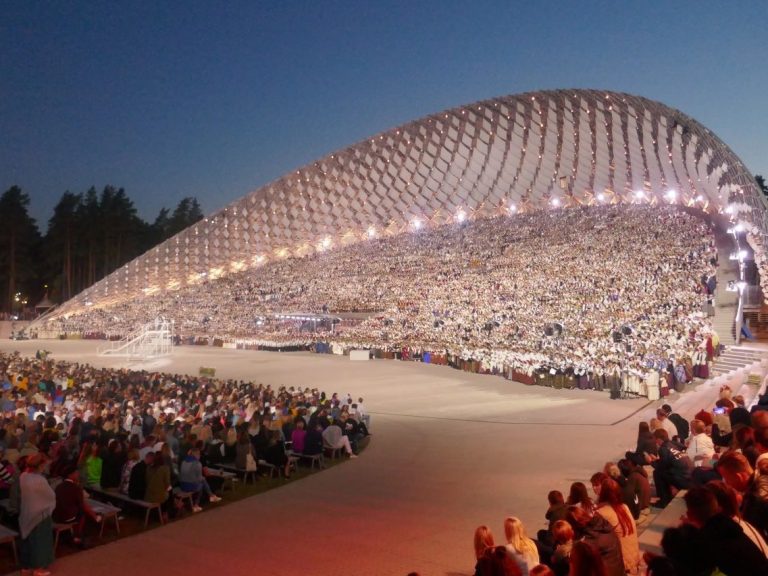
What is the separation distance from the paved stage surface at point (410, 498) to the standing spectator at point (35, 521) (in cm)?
29

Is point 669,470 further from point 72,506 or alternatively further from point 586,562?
point 72,506

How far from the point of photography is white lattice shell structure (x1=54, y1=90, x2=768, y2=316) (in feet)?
116

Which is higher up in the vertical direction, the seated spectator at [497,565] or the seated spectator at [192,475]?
the seated spectator at [497,565]

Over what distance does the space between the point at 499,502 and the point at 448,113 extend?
128ft

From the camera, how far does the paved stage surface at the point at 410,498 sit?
5328 millimetres

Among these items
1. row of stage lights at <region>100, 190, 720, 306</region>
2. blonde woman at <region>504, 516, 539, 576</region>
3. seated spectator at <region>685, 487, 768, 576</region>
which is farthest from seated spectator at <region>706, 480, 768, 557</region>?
row of stage lights at <region>100, 190, 720, 306</region>

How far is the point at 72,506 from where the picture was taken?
5.71 metres

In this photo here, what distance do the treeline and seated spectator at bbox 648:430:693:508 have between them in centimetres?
6193

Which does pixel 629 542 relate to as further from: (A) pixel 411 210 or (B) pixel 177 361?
(A) pixel 411 210

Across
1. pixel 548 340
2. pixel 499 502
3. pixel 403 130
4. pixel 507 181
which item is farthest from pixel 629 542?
pixel 403 130

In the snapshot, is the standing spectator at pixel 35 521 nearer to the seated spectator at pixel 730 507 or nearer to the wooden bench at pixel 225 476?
the wooden bench at pixel 225 476

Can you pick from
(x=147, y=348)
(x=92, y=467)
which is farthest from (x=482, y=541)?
(x=147, y=348)

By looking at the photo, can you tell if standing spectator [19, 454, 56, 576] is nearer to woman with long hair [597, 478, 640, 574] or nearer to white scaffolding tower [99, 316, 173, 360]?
woman with long hair [597, 478, 640, 574]

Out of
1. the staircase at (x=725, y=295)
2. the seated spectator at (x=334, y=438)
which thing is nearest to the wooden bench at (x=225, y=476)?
the seated spectator at (x=334, y=438)
